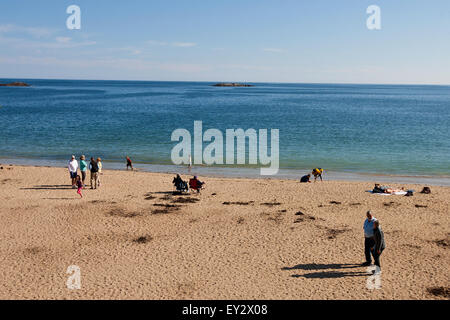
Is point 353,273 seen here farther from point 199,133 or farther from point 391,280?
point 199,133

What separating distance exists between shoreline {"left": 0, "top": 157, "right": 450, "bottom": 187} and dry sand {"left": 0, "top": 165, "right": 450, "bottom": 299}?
4862 millimetres

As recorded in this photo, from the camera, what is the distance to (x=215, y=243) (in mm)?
12938

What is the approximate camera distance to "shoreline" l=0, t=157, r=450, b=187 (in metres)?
24.8

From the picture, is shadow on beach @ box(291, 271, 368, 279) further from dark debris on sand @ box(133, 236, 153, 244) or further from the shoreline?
the shoreline

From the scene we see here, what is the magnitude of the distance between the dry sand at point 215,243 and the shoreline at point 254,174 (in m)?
4.86

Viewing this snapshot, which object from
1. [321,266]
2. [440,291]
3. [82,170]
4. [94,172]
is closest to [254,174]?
[94,172]

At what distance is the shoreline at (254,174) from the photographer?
24828mm

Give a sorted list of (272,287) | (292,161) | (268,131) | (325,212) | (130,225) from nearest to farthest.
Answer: (272,287), (130,225), (325,212), (292,161), (268,131)

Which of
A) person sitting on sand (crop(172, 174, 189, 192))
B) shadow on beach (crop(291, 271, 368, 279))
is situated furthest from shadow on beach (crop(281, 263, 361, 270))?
person sitting on sand (crop(172, 174, 189, 192))

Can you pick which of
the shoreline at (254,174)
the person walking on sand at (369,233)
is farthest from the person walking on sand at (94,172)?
the person walking on sand at (369,233)

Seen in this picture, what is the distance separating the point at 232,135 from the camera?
4631 cm

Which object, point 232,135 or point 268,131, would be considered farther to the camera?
point 268,131
